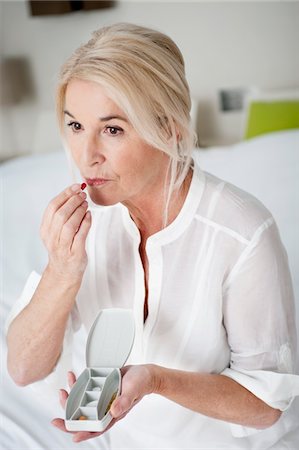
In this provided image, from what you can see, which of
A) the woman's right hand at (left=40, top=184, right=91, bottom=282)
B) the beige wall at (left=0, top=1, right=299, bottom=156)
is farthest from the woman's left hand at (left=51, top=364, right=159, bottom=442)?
the beige wall at (left=0, top=1, right=299, bottom=156)

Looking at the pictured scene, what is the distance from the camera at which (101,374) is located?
0.77 m

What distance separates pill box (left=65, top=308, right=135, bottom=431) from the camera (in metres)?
0.69

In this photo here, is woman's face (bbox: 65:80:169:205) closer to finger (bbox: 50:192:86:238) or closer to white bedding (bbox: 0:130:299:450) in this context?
finger (bbox: 50:192:86:238)

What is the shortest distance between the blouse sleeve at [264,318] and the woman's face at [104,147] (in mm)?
188

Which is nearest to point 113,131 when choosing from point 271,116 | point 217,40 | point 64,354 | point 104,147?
point 104,147

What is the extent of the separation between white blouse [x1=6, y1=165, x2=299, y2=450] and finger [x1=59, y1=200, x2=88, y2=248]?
156 millimetres

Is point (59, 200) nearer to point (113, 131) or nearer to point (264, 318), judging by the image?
point (113, 131)

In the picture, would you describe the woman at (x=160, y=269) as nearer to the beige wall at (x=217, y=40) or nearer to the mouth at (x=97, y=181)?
the mouth at (x=97, y=181)

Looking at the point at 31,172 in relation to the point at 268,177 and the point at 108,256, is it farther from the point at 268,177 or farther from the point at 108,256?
the point at 108,256

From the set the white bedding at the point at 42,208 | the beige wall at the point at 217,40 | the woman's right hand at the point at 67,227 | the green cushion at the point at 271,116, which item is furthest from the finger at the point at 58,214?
the beige wall at the point at 217,40

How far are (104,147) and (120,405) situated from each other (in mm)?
326

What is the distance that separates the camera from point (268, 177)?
161 centimetres

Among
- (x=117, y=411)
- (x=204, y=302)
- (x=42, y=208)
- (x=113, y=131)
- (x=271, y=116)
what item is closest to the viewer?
(x=117, y=411)

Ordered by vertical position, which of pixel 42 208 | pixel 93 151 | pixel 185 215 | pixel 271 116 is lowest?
pixel 42 208
